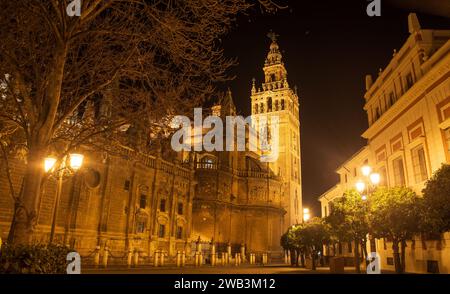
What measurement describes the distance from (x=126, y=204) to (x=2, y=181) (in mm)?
10549

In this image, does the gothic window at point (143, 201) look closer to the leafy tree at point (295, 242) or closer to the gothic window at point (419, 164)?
the leafy tree at point (295, 242)

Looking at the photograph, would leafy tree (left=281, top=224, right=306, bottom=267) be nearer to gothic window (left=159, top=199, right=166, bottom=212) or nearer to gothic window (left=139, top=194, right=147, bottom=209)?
gothic window (left=159, top=199, right=166, bottom=212)

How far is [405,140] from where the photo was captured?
64.0 feet

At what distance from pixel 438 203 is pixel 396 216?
2.40 m

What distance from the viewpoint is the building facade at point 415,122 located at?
52.4 feet

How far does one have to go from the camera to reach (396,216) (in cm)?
1502

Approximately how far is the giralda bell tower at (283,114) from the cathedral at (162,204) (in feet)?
68.7

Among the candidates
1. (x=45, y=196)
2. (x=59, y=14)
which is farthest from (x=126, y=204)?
(x=59, y=14)

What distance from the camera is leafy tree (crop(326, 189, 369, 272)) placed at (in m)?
17.1

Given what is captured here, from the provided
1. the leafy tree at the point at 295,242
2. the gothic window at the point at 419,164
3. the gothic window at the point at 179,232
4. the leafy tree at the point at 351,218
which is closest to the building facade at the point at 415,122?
the gothic window at the point at 419,164

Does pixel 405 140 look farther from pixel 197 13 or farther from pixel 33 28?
pixel 33 28

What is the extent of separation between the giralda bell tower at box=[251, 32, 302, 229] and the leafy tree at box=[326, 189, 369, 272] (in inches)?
1978

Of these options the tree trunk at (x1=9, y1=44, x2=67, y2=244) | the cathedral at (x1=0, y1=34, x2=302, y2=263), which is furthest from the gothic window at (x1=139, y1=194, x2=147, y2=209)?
the tree trunk at (x1=9, y1=44, x2=67, y2=244)

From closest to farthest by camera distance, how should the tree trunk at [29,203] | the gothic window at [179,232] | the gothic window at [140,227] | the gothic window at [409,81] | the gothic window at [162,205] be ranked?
the tree trunk at [29,203]
the gothic window at [409,81]
the gothic window at [140,227]
the gothic window at [162,205]
the gothic window at [179,232]
